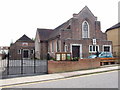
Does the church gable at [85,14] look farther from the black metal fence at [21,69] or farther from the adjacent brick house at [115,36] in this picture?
the black metal fence at [21,69]

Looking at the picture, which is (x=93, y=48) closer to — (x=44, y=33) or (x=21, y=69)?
(x=21, y=69)

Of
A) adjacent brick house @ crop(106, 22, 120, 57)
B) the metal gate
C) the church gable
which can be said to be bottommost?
the metal gate

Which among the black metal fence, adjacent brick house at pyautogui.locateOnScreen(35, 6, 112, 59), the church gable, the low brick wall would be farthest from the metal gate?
the church gable

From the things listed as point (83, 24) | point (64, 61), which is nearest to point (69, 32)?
point (83, 24)

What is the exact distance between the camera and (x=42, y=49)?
35.8 meters

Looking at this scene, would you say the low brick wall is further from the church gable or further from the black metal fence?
the church gable

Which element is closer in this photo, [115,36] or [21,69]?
[21,69]

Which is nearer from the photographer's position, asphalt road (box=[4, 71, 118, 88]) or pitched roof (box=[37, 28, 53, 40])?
asphalt road (box=[4, 71, 118, 88])

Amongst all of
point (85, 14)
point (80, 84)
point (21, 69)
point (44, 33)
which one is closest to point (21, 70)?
point (21, 69)

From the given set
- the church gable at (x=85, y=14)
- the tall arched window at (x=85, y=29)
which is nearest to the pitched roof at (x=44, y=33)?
the tall arched window at (x=85, y=29)

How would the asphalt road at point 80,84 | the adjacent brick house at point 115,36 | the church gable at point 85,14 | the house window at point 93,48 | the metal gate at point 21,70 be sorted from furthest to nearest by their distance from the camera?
the adjacent brick house at point 115,36, the church gable at point 85,14, the house window at point 93,48, the metal gate at point 21,70, the asphalt road at point 80,84

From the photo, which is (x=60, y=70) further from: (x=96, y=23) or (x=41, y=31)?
(x=41, y=31)

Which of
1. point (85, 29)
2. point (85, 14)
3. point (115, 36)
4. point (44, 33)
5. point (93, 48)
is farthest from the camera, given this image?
point (44, 33)

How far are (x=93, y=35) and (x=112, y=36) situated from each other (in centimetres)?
659
